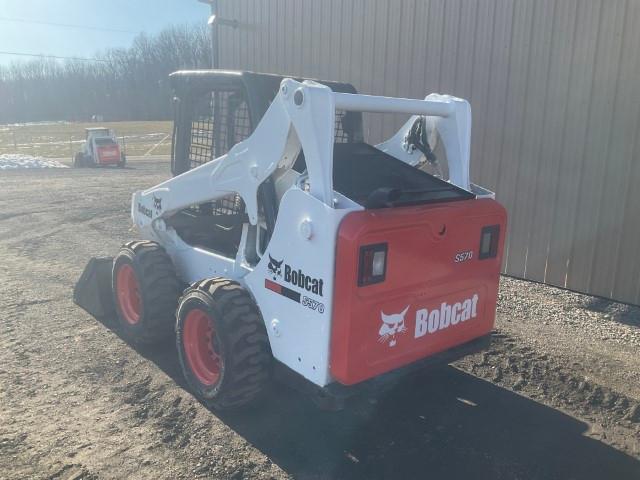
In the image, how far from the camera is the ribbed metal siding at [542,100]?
21.2 feet

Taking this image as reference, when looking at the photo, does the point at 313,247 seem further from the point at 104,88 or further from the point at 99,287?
the point at 104,88

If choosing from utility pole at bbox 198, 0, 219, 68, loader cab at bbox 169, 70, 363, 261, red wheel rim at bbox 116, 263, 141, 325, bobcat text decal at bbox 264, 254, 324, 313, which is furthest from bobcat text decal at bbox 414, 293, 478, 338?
utility pole at bbox 198, 0, 219, 68

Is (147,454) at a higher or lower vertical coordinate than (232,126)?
lower

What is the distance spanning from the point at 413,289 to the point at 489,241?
81 centimetres

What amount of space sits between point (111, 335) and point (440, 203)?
11.3ft

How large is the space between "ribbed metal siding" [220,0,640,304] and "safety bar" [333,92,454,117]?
3.26m

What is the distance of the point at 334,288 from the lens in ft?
10.6

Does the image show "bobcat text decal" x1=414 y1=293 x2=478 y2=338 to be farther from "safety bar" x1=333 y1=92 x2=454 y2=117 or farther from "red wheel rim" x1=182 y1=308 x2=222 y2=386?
"red wheel rim" x1=182 y1=308 x2=222 y2=386

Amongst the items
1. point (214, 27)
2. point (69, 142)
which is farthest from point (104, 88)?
point (214, 27)

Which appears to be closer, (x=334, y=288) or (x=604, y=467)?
(x=334, y=288)

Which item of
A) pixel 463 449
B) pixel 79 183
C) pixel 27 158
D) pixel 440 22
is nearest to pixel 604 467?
pixel 463 449

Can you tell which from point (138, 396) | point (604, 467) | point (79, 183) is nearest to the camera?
point (604, 467)

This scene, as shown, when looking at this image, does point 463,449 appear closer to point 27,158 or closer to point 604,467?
point 604,467

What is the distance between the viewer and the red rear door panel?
3.24m
